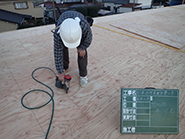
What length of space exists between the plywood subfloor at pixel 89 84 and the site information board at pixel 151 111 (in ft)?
0.41

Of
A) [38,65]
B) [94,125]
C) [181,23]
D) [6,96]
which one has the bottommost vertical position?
[94,125]

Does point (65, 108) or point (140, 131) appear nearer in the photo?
point (140, 131)

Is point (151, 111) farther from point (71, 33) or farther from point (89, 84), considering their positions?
point (71, 33)

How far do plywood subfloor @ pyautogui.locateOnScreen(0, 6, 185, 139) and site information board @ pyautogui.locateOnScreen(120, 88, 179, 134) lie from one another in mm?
125

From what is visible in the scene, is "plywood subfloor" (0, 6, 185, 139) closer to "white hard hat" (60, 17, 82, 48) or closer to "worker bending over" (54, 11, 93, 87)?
"worker bending over" (54, 11, 93, 87)

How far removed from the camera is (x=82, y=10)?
62.4ft

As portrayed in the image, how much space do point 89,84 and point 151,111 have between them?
3.25ft

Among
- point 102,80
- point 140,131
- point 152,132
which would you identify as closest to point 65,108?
point 102,80

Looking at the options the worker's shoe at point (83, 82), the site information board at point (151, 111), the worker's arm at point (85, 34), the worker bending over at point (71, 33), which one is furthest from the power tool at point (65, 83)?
the site information board at point (151, 111)

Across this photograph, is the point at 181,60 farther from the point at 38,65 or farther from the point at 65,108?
the point at 38,65

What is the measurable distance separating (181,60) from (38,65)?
271 centimetres

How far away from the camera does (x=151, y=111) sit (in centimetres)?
138

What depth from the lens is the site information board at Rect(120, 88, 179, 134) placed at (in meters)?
1.38

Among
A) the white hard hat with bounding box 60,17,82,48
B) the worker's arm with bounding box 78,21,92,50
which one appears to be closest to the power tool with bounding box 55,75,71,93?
the worker's arm with bounding box 78,21,92,50
